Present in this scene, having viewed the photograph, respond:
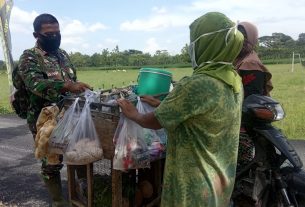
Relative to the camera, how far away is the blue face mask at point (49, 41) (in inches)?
146

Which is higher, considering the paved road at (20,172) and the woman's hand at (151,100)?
the woman's hand at (151,100)

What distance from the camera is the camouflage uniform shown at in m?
3.52

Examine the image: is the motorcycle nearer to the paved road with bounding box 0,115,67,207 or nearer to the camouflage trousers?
the camouflage trousers

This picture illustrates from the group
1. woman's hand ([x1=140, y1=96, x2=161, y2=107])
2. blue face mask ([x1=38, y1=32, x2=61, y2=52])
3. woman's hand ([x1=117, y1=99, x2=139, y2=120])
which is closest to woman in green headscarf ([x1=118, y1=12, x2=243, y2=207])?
woman's hand ([x1=117, y1=99, x2=139, y2=120])

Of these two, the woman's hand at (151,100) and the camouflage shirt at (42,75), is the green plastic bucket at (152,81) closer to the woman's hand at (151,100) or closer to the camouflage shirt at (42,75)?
the woman's hand at (151,100)

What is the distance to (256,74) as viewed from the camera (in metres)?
3.37

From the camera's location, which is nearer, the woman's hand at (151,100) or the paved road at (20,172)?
the woman's hand at (151,100)

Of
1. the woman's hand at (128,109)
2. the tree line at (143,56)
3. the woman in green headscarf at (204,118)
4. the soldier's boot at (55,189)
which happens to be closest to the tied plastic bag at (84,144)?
the woman's hand at (128,109)

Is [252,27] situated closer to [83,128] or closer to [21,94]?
[83,128]

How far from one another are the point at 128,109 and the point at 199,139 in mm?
604

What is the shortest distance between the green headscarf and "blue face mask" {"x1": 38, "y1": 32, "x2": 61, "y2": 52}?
6.37ft

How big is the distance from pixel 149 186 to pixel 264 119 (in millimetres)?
1043

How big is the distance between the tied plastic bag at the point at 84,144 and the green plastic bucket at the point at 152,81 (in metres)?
0.43

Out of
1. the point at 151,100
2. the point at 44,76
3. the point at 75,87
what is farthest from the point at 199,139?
the point at 44,76
